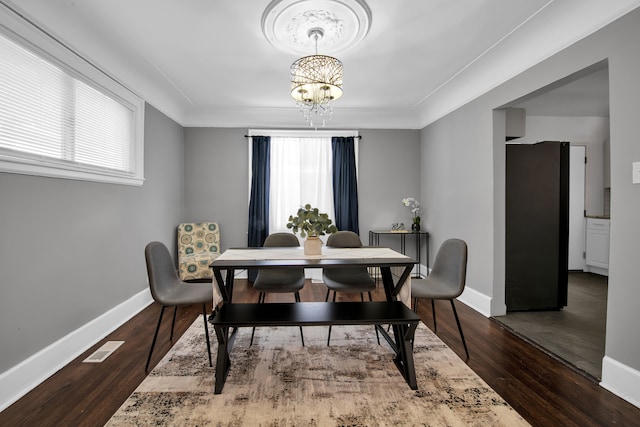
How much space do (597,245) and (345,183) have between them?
4.10 metres

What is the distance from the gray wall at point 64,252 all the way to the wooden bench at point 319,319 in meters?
1.21

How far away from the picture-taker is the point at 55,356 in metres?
2.33

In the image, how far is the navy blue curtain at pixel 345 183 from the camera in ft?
17.3

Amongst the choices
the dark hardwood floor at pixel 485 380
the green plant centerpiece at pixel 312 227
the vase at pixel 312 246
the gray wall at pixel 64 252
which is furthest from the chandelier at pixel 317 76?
the dark hardwood floor at pixel 485 380

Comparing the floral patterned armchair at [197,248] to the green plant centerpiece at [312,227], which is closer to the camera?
the green plant centerpiece at [312,227]

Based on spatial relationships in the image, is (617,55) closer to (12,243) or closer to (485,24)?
(485,24)

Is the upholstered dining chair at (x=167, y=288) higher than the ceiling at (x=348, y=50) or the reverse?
the reverse

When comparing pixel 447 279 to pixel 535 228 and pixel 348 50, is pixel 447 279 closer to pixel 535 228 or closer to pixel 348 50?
pixel 535 228

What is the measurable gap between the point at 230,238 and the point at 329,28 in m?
3.57

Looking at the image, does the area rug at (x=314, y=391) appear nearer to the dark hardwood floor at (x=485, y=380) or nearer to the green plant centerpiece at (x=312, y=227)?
the dark hardwood floor at (x=485, y=380)

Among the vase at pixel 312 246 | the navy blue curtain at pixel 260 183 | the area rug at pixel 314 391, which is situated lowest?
the area rug at pixel 314 391

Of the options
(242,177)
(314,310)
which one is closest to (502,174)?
(314,310)

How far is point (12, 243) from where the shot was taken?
80.5 inches

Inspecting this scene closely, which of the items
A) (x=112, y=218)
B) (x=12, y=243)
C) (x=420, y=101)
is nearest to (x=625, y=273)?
(x=420, y=101)
